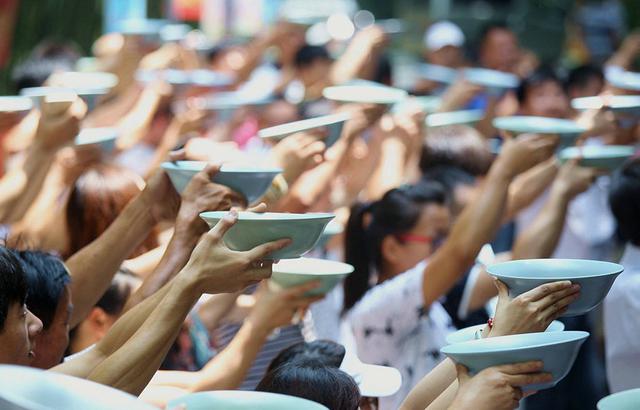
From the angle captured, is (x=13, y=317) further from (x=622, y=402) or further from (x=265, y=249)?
(x=622, y=402)

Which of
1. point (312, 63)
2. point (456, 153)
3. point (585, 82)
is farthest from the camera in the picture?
point (312, 63)

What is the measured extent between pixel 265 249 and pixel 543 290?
1.71 feet

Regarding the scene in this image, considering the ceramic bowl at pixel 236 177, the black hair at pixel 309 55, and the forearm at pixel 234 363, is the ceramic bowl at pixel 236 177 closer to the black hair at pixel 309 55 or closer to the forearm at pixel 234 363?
the forearm at pixel 234 363

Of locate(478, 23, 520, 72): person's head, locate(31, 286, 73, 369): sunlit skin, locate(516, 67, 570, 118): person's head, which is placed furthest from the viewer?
locate(478, 23, 520, 72): person's head

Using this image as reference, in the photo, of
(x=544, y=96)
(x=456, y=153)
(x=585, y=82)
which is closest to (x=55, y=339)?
(x=456, y=153)

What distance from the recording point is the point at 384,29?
21.0ft

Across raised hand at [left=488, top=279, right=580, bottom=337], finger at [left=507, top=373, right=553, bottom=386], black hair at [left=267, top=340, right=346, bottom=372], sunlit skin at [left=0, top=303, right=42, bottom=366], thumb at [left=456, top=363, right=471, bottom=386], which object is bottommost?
black hair at [left=267, top=340, right=346, bottom=372]

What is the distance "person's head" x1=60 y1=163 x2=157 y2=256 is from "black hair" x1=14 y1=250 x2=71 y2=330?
77 centimetres

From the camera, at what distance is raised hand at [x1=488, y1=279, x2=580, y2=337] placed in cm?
210

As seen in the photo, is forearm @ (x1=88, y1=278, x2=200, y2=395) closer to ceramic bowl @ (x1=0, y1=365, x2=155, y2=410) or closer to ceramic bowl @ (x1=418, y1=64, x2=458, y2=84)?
ceramic bowl @ (x1=0, y1=365, x2=155, y2=410)

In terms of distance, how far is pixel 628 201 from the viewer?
12.1 ft

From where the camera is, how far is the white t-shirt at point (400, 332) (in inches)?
135

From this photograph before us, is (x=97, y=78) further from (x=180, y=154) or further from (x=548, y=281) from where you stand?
(x=548, y=281)

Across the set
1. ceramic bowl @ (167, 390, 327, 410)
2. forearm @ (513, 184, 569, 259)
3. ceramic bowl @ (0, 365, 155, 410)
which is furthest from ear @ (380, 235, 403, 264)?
ceramic bowl @ (0, 365, 155, 410)
